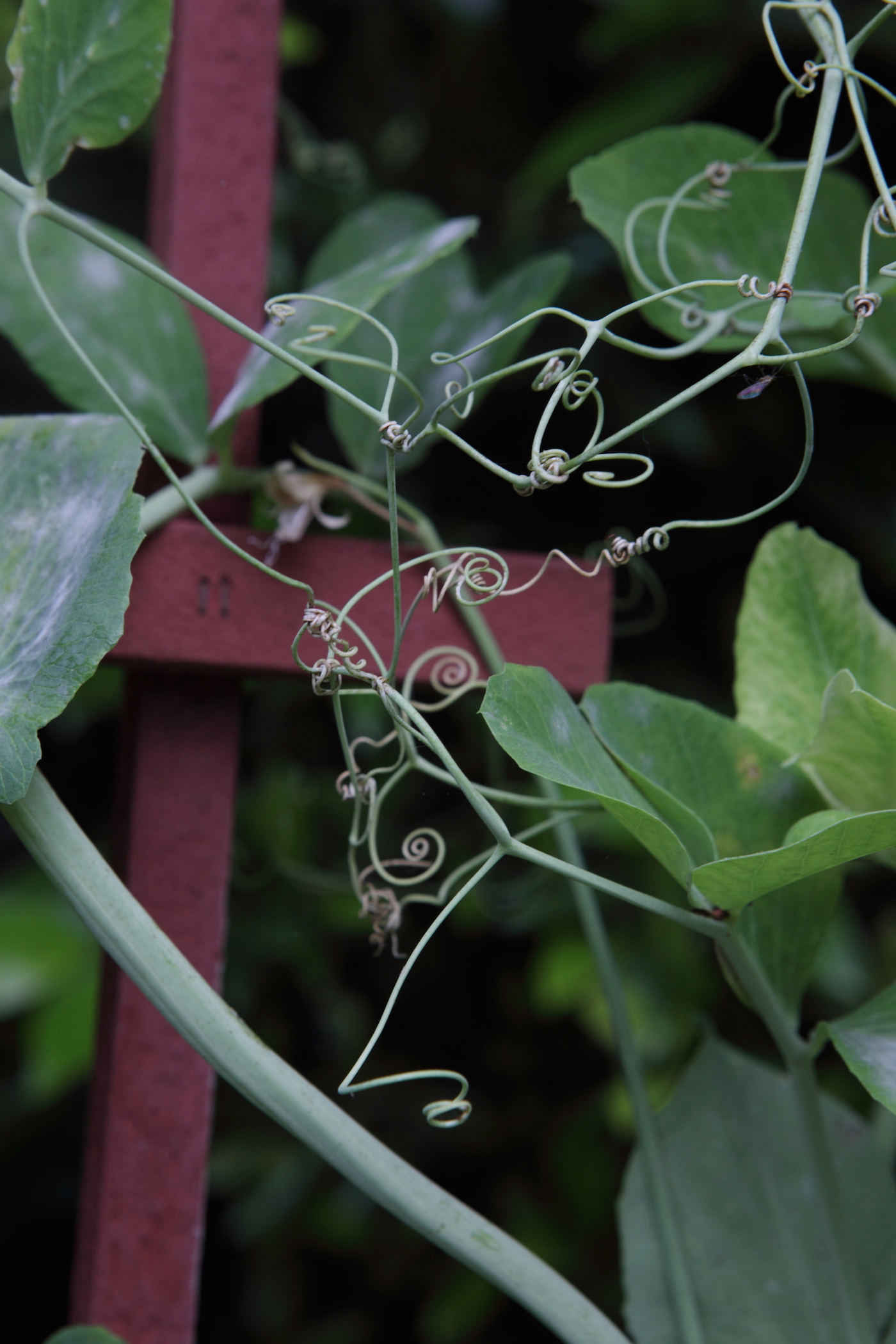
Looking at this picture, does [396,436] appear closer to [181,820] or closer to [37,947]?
[181,820]

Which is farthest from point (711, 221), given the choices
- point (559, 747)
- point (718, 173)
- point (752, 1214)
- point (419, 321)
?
point (752, 1214)

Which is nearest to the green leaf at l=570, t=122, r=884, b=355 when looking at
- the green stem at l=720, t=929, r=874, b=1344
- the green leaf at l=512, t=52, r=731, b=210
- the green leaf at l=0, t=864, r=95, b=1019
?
the green stem at l=720, t=929, r=874, b=1344

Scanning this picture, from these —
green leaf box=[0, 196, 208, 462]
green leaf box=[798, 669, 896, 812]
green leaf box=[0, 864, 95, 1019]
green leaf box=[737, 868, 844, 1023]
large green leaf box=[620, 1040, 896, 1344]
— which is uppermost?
green leaf box=[0, 196, 208, 462]

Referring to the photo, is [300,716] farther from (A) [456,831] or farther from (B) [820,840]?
(B) [820,840]

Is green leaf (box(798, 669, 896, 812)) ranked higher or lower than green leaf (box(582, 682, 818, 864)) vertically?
higher

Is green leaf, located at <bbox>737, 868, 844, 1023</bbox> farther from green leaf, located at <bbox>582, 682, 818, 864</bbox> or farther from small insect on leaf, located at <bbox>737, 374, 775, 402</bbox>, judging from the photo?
small insect on leaf, located at <bbox>737, 374, 775, 402</bbox>

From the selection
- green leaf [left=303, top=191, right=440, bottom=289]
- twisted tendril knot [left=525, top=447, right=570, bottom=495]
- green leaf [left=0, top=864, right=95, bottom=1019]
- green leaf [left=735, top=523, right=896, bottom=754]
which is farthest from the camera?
green leaf [left=0, top=864, right=95, bottom=1019]

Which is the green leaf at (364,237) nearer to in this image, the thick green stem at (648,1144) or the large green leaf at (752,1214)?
the thick green stem at (648,1144)
